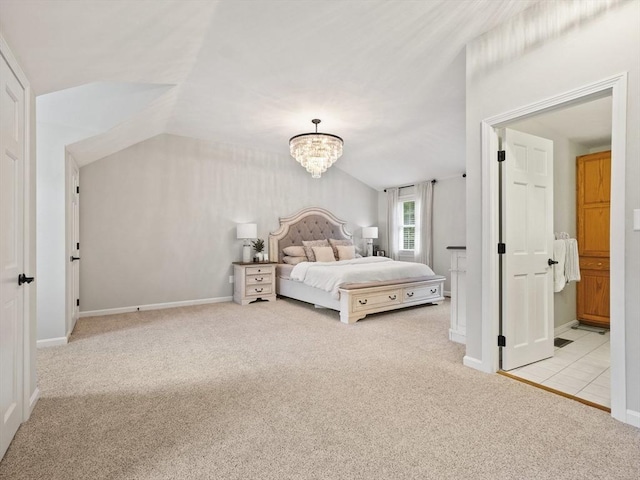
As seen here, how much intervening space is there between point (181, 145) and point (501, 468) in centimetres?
551

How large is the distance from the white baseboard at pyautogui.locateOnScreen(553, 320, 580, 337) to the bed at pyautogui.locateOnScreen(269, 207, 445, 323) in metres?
1.72

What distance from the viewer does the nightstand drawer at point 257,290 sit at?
5.45 m

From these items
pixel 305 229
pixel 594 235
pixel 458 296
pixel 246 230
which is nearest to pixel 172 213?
pixel 246 230

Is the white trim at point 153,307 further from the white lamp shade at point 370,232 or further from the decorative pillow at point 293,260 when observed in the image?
the white lamp shade at point 370,232

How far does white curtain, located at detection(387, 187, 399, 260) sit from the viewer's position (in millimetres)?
7316

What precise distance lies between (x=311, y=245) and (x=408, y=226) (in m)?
2.26

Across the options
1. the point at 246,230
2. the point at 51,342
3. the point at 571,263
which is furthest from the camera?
the point at 246,230

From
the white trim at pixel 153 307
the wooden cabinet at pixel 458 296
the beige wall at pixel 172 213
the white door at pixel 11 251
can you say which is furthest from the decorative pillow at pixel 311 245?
the white door at pixel 11 251

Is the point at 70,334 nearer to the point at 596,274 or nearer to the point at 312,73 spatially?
the point at 312,73

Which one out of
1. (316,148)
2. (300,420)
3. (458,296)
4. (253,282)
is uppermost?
(316,148)

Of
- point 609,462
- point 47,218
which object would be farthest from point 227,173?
point 609,462

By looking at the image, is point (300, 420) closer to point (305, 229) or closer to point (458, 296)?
point (458, 296)

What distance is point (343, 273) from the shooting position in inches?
175

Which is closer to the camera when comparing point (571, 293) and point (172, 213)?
point (571, 293)
